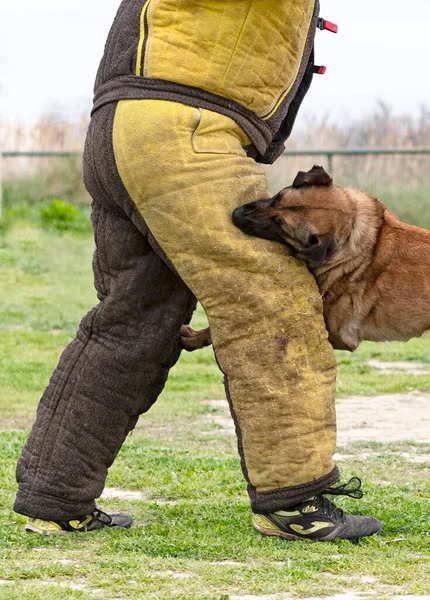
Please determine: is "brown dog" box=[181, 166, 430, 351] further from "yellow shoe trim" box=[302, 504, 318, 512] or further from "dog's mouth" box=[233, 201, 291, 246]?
"yellow shoe trim" box=[302, 504, 318, 512]

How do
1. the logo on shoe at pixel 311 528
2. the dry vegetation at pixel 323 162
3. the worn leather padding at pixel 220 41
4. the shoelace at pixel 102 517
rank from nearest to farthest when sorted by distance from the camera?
the worn leather padding at pixel 220 41 < the logo on shoe at pixel 311 528 < the shoelace at pixel 102 517 < the dry vegetation at pixel 323 162

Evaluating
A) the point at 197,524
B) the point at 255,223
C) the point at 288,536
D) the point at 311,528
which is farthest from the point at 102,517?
the point at 255,223

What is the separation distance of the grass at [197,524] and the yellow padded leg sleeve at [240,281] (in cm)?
41

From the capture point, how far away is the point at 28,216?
1756 cm

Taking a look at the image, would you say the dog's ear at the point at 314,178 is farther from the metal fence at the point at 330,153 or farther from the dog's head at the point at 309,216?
the metal fence at the point at 330,153

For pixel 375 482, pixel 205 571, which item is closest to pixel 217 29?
pixel 205 571

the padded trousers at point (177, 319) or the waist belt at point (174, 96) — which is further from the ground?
the waist belt at point (174, 96)

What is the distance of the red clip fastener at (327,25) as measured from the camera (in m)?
4.81

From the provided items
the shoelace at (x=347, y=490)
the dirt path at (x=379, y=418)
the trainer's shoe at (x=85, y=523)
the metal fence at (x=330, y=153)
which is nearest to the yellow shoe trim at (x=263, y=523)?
the shoelace at (x=347, y=490)

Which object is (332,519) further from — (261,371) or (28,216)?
(28,216)

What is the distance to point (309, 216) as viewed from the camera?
197 inches

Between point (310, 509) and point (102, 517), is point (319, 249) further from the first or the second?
point (102, 517)

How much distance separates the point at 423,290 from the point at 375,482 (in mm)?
1395

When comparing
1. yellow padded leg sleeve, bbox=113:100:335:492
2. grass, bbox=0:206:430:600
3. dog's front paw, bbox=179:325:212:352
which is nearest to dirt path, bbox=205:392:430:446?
grass, bbox=0:206:430:600
